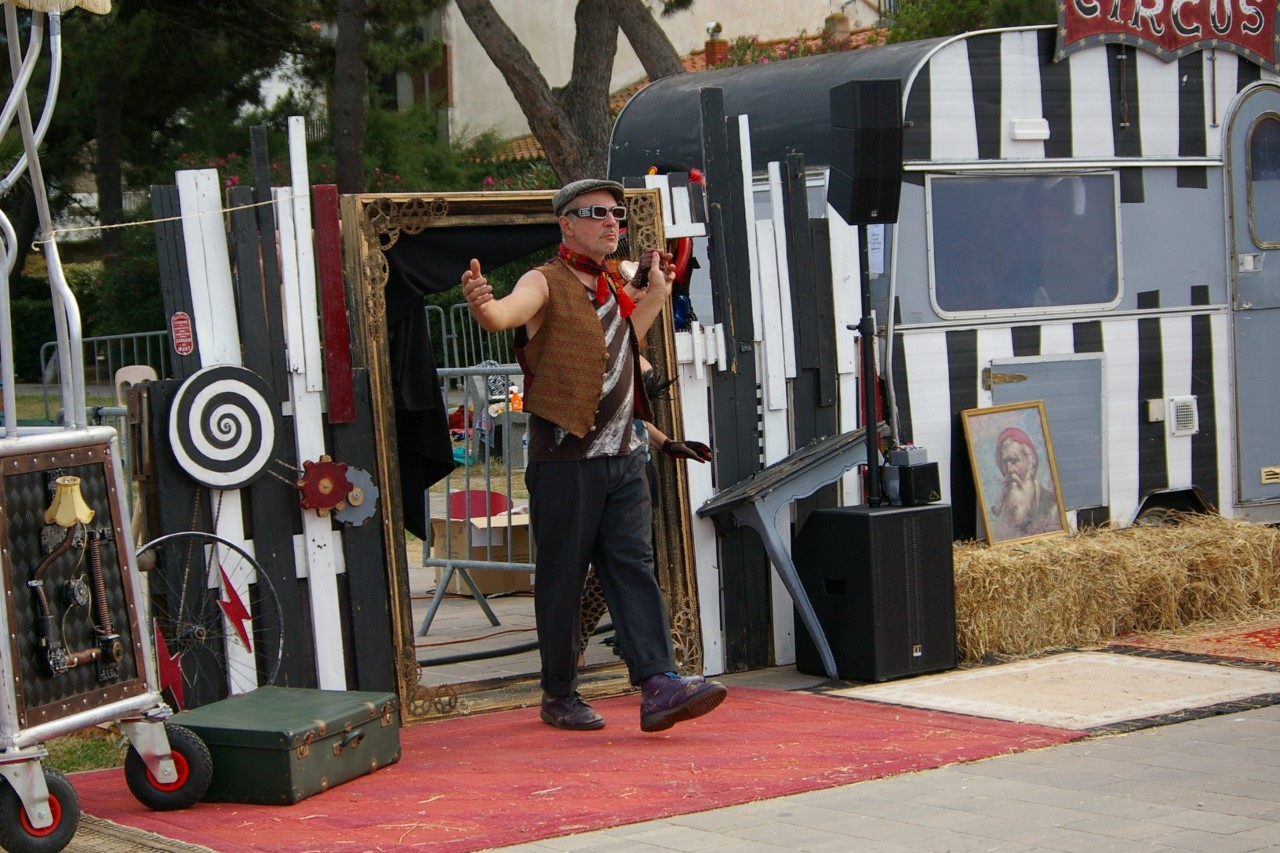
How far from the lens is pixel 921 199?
7816mm

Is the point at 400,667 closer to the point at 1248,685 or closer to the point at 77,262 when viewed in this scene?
the point at 1248,685

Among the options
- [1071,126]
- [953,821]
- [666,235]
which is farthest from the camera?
[1071,126]

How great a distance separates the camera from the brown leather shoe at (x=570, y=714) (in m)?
6.14

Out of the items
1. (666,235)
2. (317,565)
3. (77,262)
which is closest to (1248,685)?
(666,235)

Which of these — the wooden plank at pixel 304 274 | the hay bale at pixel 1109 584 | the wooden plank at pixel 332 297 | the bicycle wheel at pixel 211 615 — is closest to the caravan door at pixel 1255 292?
the hay bale at pixel 1109 584

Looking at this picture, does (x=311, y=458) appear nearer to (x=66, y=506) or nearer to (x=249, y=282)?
(x=249, y=282)

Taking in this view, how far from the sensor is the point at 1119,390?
8.54 meters

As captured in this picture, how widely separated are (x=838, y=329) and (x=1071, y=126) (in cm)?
181

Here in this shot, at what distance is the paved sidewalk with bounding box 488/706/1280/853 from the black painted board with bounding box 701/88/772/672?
76.6 inches

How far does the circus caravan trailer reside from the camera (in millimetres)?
7750

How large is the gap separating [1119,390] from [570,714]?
3829 mm

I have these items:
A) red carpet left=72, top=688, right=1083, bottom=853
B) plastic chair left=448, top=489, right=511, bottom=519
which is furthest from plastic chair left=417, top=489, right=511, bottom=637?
red carpet left=72, top=688, right=1083, bottom=853

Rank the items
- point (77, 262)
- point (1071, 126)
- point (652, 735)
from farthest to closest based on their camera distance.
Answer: point (77, 262), point (1071, 126), point (652, 735)

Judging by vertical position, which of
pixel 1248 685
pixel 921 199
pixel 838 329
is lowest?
pixel 1248 685
